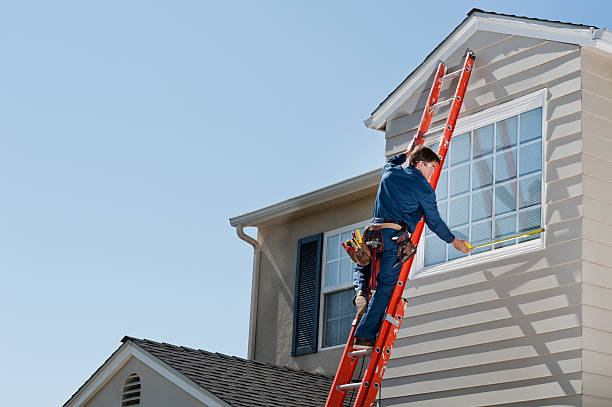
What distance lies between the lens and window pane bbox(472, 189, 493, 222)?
7711mm

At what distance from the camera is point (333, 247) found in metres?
11.9

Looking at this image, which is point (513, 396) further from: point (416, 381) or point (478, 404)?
point (416, 381)

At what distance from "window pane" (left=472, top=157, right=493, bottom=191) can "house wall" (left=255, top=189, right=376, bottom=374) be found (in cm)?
353

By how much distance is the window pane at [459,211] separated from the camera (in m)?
7.91

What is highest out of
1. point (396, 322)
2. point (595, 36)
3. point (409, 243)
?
point (595, 36)

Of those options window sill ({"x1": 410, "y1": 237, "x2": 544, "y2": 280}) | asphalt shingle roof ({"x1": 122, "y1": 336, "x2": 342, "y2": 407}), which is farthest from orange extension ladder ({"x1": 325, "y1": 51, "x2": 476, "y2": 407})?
asphalt shingle roof ({"x1": 122, "y1": 336, "x2": 342, "y2": 407})

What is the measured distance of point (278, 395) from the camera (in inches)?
374

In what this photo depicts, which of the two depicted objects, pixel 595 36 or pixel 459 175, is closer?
pixel 595 36

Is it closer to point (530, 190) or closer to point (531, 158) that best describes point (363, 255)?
point (530, 190)

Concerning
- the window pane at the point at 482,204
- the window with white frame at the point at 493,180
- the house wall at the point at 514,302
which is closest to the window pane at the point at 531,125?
the window with white frame at the point at 493,180

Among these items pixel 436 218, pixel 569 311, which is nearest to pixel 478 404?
pixel 569 311

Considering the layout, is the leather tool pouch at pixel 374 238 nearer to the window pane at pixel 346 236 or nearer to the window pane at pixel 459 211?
the window pane at pixel 459 211

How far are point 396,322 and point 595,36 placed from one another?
266 centimetres

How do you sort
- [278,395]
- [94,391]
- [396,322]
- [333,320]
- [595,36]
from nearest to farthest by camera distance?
[396,322]
[595,36]
[278,395]
[94,391]
[333,320]
